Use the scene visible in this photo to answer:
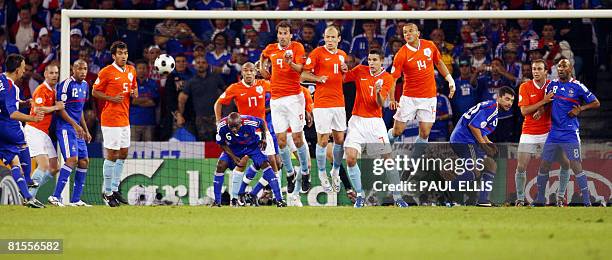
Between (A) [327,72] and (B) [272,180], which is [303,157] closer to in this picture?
(B) [272,180]

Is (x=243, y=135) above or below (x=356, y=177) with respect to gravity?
above

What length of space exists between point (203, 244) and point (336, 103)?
21.5 ft

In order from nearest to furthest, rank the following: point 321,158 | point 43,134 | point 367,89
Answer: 1. point 367,89
2. point 321,158
3. point 43,134

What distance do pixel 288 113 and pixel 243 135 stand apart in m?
0.89

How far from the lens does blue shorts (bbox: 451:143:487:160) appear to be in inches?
650

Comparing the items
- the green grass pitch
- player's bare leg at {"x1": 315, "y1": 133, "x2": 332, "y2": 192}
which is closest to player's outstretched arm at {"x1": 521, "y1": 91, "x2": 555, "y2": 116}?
the green grass pitch

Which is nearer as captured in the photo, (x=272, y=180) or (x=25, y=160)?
(x=25, y=160)

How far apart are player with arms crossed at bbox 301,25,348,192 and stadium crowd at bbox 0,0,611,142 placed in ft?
8.34

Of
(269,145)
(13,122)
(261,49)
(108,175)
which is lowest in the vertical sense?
(108,175)

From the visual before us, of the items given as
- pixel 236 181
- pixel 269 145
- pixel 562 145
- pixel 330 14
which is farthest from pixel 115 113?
pixel 562 145

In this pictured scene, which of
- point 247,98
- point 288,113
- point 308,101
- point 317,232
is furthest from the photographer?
point 308,101

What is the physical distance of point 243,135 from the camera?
655 inches

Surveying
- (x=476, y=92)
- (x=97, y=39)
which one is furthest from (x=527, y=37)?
(x=97, y=39)

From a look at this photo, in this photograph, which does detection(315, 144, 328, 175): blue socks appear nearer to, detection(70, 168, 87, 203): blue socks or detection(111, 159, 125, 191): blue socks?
detection(111, 159, 125, 191): blue socks
